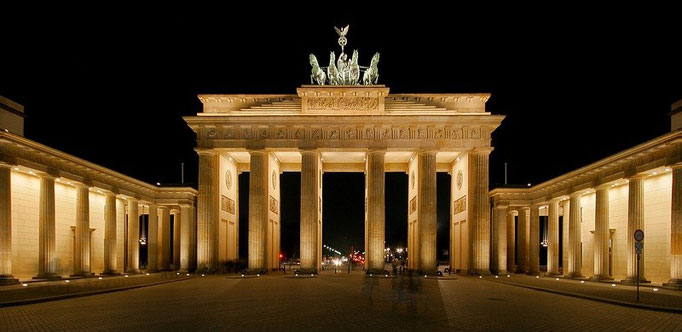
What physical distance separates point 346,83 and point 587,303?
31.2 m

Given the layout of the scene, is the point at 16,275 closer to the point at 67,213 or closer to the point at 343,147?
the point at 67,213

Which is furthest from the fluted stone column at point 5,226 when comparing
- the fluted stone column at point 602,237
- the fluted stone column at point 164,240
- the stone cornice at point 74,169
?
the fluted stone column at point 602,237

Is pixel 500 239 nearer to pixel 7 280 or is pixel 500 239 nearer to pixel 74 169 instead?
pixel 74 169

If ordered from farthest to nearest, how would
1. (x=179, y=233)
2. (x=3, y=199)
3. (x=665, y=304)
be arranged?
(x=179, y=233) < (x=3, y=199) < (x=665, y=304)

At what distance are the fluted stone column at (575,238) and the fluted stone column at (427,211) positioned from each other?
34.6ft

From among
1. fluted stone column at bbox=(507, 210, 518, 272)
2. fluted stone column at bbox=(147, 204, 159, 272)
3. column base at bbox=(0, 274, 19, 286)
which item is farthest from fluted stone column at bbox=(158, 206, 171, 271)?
fluted stone column at bbox=(507, 210, 518, 272)

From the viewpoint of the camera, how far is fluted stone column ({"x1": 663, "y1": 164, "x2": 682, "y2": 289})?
28.8 metres

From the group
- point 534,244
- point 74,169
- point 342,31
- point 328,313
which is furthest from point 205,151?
point 328,313

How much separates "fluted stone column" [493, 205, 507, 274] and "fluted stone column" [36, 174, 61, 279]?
1343 inches

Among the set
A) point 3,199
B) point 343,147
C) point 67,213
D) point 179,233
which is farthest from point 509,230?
point 3,199

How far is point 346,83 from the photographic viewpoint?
160 ft

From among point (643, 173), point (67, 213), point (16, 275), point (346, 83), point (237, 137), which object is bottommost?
point (16, 275)

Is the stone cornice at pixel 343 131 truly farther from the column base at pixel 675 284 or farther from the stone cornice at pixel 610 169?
the column base at pixel 675 284

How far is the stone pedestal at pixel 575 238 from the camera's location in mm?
42875
